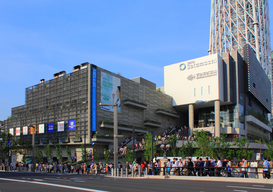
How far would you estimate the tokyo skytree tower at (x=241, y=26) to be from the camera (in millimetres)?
109438

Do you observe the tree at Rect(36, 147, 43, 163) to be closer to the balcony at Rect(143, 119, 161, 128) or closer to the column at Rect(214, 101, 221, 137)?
the balcony at Rect(143, 119, 161, 128)

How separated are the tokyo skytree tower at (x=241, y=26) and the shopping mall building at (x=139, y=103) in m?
38.7

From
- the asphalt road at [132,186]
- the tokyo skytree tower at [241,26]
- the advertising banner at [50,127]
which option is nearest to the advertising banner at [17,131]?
the advertising banner at [50,127]

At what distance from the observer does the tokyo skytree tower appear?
10944cm

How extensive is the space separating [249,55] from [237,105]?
583 inches

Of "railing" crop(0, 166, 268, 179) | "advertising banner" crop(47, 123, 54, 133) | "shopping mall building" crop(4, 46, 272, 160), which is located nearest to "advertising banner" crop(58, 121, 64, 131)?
"shopping mall building" crop(4, 46, 272, 160)

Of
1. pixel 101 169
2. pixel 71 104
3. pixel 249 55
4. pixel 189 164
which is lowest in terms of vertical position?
pixel 101 169

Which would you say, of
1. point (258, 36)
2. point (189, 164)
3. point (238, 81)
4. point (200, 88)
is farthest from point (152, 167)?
point (258, 36)

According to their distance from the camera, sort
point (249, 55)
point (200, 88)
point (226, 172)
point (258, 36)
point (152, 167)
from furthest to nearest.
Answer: point (258, 36) < point (249, 55) < point (200, 88) < point (152, 167) < point (226, 172)

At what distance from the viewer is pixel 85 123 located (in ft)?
155

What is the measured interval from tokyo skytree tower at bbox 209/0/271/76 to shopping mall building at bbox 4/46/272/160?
38745 millimetres

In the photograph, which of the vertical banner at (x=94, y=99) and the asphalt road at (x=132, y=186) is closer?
the asphalt road at (x=132, y=186)

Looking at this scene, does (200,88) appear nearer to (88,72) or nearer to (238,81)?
(238,81)

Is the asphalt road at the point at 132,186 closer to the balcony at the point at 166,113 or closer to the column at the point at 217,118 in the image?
the column at the point at 217,118
